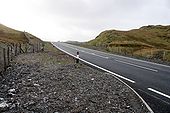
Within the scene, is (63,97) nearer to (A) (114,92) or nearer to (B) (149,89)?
(A) (114,92)

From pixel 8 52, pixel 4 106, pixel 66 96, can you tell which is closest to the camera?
pixel 4 106

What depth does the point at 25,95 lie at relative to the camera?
31.2ft

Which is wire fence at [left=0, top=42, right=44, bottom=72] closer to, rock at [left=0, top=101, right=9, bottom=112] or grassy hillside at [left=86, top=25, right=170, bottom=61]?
rock at [left=0, top=101, right=9, bottom=112]

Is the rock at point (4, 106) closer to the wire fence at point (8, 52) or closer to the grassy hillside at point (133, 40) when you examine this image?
the wire fence at point (8, 52)

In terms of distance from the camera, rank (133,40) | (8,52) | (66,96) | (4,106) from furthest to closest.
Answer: (133,40)
(8,52)
(66,96)
(4,106)

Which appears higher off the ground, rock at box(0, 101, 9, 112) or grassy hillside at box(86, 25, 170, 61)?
rock at box(0, 101, 9, 112)

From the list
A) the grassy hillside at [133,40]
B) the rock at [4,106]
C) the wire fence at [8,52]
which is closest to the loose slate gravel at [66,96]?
the rock at [4,106]

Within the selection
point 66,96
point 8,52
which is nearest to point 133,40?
point 8,52

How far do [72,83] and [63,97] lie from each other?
2470 millimetres

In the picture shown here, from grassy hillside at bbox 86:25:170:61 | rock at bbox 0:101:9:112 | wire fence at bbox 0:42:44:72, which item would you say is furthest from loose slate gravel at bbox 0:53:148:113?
grassy hillside at bbox 86:25:170:61

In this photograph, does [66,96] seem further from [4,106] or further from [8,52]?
[8,52]

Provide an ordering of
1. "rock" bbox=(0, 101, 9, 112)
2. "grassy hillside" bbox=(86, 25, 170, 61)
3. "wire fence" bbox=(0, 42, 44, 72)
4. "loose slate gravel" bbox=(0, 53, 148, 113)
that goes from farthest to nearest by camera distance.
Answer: "grassy hillside" bbox=(86, 25, 170, 61), "wire fence" bbox=(0, 42, 44, 72), "loose slate gravel" bbox=(0, 53, 148, 113), "rock" bbox=(0, 101, 9, 112)

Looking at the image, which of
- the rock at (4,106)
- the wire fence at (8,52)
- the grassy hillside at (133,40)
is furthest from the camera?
the grassy hillside at (133,40)

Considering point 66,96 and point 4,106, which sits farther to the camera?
point 66,96
